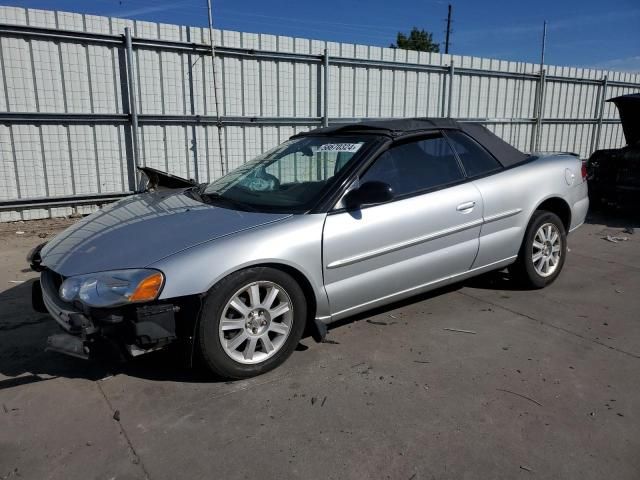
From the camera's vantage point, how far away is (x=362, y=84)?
32.2 ft

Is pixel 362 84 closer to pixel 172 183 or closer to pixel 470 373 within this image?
pixel 172 183

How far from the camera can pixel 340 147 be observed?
3.78m

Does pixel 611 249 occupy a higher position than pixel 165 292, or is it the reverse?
pixel 165 292

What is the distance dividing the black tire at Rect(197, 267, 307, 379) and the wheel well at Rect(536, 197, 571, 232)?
8.67ft

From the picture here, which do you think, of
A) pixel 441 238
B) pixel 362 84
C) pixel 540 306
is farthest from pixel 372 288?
pixel 362 84

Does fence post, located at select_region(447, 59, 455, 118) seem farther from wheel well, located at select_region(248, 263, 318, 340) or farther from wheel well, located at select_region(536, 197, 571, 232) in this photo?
wheel well, located at select_region(248, 263, 318, 340)

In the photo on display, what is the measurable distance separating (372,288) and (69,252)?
77.2 inches

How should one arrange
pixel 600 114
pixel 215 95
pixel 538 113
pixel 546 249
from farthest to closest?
1. pixel 600 114
2. pixel 538 113
3. pixel 215 95
4. pixel 546 249

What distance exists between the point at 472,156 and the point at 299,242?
1881mm

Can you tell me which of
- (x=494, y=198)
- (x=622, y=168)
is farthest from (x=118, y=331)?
(x=622, y=168)

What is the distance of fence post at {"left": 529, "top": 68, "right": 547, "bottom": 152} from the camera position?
1258cm

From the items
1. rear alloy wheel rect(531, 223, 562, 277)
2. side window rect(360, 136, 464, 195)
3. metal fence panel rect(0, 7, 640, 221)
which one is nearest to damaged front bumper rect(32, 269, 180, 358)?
side window rect(360, 136, 464, 195)

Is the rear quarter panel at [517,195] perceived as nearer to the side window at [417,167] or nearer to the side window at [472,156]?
the side window at [472,156]

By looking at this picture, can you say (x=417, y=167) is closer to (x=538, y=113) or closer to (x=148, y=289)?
(x=148, y=289)
